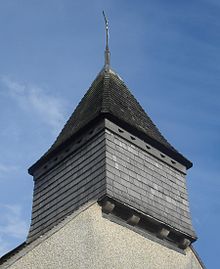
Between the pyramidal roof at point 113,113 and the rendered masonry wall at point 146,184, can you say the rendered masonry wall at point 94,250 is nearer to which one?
the rendered masonry wall at point 146,184

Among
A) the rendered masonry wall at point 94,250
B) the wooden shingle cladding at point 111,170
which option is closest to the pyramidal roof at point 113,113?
the wooden shingle cladding at point 111,170

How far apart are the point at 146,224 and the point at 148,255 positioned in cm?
91

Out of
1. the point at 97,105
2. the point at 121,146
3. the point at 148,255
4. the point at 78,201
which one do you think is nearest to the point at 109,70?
the point at 97,105

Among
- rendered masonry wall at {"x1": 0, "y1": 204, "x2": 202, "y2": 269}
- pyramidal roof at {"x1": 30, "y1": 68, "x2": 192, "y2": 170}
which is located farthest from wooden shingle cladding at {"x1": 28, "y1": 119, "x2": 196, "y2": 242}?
rendered masonry wall at {"x1": 0, "y1": 204, "x2": 202, "y2": 269}

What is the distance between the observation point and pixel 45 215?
1534cm

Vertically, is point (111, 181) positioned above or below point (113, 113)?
below

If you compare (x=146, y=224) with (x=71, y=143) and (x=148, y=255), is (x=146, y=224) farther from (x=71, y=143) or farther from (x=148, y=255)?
(x=71, y=143)

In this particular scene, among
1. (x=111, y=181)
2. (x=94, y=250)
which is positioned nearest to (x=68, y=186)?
(x=111, y=181)

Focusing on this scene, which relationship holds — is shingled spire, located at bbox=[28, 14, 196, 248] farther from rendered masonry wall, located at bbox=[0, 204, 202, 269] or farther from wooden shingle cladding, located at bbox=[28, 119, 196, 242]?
rendered masonry wall, located at bbox=[0, 204, 202, 269]

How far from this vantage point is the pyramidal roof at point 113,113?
50.3 ft

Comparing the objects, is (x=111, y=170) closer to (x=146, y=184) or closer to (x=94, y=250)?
(x=146, y=184)

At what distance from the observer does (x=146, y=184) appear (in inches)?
585

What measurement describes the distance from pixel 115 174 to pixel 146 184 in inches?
43.2

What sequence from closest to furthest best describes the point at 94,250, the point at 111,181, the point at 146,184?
1. the point at 94,250
2. the point at 111,181
3. the point at 146,184
